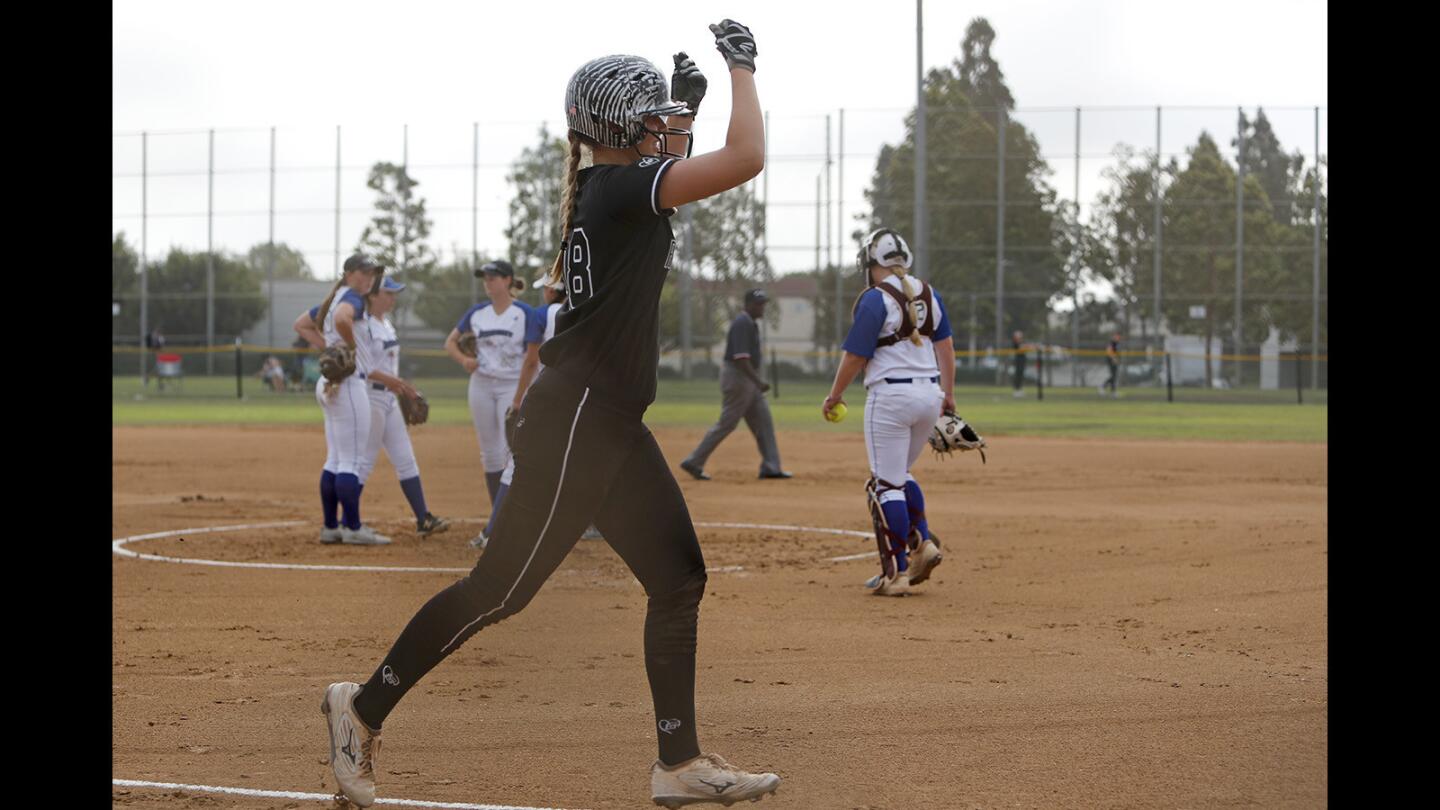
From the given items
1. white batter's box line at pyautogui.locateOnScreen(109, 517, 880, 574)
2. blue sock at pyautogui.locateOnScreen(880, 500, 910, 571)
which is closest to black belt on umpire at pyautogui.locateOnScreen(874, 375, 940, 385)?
blue sock at pyautogui.locateOnScreen(880, 500, 910, 571)

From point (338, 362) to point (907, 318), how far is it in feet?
13.9

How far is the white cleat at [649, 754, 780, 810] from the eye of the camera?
462cm

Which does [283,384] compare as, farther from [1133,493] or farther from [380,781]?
[380,781]

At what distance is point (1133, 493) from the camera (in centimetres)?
1581

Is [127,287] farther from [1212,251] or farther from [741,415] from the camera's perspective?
[741,415]

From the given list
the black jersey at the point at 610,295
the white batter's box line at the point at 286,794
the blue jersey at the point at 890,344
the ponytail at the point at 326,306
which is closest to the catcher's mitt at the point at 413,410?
the ponytail at the point at 326,306

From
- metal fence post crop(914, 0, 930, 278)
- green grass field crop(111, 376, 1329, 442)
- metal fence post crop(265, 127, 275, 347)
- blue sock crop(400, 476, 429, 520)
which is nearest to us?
blue sock crop(400, 476, 429, 520)

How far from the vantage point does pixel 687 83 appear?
4.62m

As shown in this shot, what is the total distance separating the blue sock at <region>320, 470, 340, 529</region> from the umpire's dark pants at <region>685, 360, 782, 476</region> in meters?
6.19

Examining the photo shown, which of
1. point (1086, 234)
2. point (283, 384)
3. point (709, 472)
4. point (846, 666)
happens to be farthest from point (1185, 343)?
point (846, 666)

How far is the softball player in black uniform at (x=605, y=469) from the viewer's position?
4.59 meters

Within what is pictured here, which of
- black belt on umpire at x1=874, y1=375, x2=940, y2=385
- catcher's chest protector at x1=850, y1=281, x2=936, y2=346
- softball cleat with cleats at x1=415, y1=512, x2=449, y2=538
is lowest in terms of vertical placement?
softball cleat with cleats at x1=415, y1=512, x2=449, y2=538

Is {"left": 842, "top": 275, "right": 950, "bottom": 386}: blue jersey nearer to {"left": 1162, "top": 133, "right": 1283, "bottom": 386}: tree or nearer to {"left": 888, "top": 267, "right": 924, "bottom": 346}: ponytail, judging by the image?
{"left": 888, "top": 267, "right": 924, "bottom": 346}: ponytail
